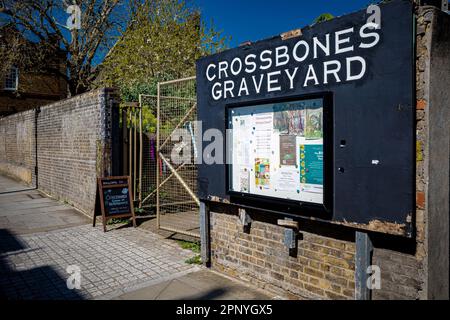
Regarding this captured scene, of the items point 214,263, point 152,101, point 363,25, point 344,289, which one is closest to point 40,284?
point 214,263

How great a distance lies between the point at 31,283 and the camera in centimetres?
460

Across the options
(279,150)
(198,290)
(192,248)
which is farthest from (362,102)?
(192,248)

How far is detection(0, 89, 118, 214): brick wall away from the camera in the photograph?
27.0ft

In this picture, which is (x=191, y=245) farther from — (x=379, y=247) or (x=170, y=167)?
(x=379, y=247)

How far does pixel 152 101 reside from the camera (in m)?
11.1

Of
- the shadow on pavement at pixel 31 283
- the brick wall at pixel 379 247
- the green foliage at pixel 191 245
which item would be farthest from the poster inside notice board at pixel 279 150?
the shadow on pavement at pixel 31 283

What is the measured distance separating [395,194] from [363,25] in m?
1.47

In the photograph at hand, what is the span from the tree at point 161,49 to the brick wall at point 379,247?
410 inches

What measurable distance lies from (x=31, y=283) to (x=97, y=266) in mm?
873

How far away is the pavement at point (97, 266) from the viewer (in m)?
4.24

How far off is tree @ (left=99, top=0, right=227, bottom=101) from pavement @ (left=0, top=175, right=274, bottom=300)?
7577 mm

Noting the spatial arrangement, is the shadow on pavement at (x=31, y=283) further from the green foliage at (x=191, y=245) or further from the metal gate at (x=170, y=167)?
the metal gate at (x=170, y=167)

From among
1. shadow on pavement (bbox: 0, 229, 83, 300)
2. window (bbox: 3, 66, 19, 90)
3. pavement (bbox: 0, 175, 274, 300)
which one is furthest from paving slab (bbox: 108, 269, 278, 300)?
window (bbox: 3, 66, 19, 90)

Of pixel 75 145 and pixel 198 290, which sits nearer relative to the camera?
pixel 198 290
